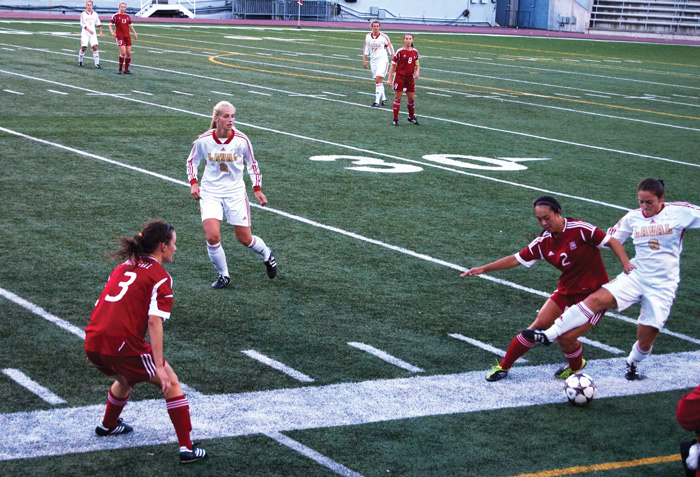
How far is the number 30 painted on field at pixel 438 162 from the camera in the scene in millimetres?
15492

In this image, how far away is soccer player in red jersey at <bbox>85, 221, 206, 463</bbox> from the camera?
5508mm

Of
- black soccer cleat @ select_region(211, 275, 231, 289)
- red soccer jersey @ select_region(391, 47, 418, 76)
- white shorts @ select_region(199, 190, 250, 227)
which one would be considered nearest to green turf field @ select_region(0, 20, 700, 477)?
black soccer cleat @ select_region(211, 275, 231, 289)

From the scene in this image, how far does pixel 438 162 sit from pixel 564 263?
9.17 meters

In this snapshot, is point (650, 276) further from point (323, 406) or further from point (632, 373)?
point (323, 406)

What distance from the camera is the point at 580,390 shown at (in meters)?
6.74

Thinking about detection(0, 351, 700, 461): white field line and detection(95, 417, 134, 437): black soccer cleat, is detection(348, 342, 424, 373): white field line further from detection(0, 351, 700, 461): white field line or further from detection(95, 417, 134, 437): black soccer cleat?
detection(95, 417, 134, 437): black soccer cleat

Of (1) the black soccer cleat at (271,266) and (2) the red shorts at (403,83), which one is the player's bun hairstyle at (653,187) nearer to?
(1) the black soccer cleat at (271,266)

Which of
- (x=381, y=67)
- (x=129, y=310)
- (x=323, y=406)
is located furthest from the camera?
(x=381, y=67)

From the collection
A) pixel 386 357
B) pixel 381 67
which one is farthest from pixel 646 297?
pixel 381 67

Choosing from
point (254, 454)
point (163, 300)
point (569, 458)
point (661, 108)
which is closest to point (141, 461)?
point (254, 454)

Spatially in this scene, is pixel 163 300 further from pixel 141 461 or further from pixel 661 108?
pixel 661 108

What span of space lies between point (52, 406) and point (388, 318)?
3.31m

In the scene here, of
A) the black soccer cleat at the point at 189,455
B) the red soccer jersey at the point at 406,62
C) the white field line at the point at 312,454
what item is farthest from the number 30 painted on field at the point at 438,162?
the black soccer cleat at the point at 189,455

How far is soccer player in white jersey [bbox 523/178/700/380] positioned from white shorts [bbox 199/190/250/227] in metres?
Result: 3.60
